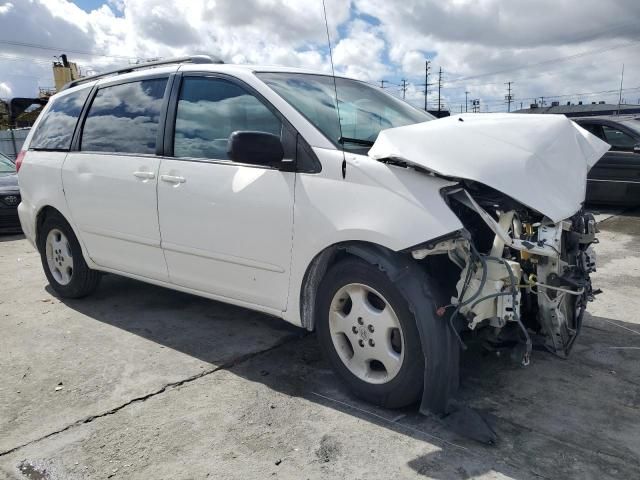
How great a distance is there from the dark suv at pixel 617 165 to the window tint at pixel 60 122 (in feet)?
25.2

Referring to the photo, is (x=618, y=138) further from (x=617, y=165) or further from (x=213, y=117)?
(x=213, y=117)

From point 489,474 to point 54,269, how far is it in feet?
13.7

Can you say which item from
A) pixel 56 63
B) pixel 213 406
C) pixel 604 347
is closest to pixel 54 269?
pixel 213 406

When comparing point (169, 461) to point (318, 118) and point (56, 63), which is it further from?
point (56, 63)

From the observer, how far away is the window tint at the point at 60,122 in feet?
15.5

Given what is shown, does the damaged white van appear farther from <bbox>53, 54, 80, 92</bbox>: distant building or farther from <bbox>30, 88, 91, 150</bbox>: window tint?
<bbox>53, 54, 80, 92</bbox>: distant building

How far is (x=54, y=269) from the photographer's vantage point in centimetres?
508

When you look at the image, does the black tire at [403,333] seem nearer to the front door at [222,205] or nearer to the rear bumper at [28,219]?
the front door at [222,205]

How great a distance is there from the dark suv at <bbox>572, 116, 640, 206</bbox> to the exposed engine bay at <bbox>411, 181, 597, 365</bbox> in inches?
273

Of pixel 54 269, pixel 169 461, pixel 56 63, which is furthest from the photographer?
pixel 56 63

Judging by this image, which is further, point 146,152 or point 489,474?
point 146,152

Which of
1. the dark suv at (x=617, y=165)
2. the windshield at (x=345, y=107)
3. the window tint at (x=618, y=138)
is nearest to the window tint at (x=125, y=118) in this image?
the windshield at (x=345, y=107)

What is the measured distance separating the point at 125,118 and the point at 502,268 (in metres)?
2.99

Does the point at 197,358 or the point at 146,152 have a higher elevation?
the point at 146,152
